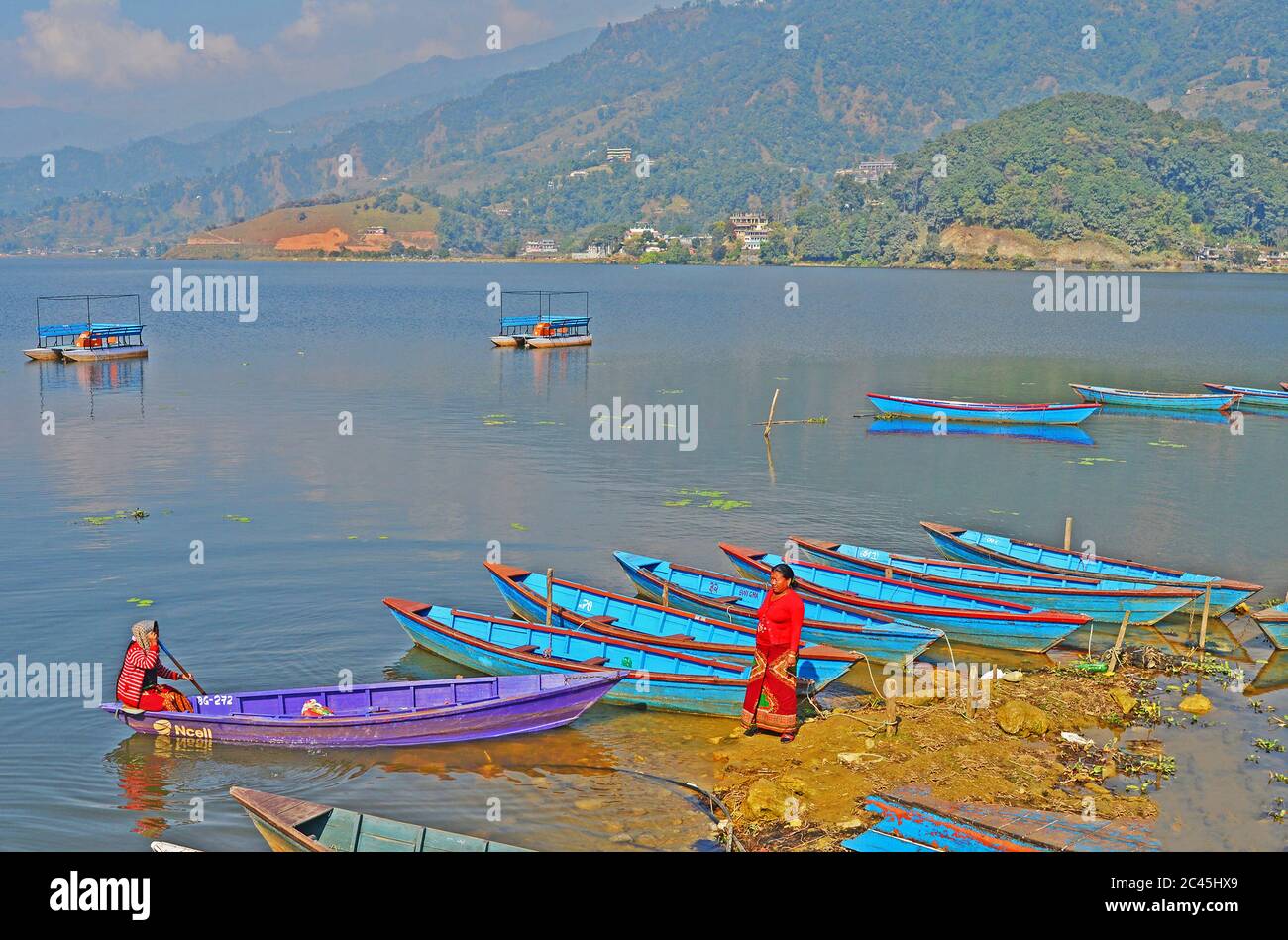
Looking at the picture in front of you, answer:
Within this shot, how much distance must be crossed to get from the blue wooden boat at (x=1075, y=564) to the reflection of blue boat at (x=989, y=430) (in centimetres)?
2111

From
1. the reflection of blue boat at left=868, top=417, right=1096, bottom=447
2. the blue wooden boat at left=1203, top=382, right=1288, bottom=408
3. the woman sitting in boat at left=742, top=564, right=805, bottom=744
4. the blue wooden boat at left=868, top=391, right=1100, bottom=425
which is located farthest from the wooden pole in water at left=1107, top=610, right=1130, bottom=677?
the blue wooden boat at left=1203, top=382, right=1288, bottom=408

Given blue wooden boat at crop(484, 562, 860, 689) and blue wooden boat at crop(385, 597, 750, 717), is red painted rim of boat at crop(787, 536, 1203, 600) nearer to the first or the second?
blue wooden boat at crop(484, 562, 860, 689)

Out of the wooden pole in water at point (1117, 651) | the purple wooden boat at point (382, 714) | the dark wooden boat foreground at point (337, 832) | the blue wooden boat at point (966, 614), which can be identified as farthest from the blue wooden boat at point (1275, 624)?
the dark wooden boat foreground at point (337, 832)

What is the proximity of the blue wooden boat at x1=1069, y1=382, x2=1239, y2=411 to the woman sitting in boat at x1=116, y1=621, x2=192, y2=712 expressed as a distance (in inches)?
1767

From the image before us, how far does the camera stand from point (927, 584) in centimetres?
2381

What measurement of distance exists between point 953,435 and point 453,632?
31.7m

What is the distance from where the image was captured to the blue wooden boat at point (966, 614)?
22.5 metres

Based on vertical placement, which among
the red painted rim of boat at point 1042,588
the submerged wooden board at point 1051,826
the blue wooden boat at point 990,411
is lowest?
the submerged wooden board at point 1051,826

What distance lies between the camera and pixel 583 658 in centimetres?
2081

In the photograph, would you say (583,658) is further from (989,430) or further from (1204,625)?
(989,430)

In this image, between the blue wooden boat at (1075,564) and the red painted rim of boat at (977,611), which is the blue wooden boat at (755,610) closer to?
the red painted rim of boat at (977,611)

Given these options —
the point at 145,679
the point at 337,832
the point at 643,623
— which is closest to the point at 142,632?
the point at 145,679
